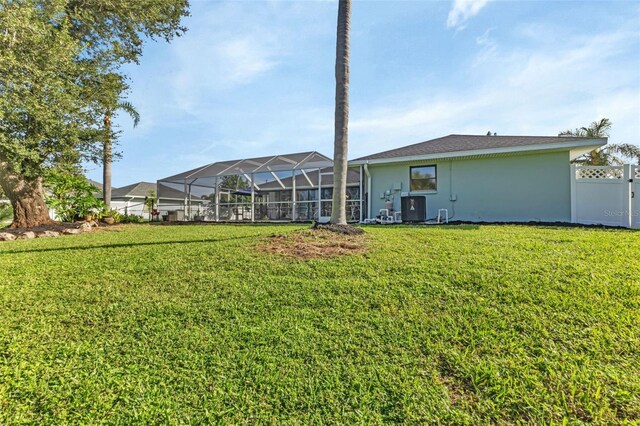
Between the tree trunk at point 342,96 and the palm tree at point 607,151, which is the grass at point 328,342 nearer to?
the tree trunk at point 342,96

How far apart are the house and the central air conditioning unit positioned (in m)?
0.04

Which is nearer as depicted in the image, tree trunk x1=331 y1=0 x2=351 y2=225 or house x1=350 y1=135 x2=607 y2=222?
tree trunk x1=331 y1=0 x2=351 y2=225

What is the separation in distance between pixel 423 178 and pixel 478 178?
75.4 inches

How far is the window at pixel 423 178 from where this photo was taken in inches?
476

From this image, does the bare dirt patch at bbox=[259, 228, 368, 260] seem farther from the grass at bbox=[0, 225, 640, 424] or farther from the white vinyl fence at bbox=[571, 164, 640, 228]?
the white vinyl fence at bbox=[571, 164, 640, 228]

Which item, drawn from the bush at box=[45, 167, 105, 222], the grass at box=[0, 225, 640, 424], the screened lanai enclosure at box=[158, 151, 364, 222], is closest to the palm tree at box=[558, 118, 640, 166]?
the screened lanai enclosure at box=[158, 151, 364, 222]

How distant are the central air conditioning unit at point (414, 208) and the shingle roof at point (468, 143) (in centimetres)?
169

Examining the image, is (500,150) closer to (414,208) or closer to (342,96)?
(414,208)

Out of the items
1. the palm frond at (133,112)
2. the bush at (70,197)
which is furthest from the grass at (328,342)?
the palm frond at (133,112)

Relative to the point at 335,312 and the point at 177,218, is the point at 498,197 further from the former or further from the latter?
the point at 177,218

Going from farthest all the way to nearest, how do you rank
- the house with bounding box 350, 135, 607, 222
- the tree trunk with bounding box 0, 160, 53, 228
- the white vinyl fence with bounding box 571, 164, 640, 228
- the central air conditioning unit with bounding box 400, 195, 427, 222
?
the central air conditioning unit with bounding box 400, 195, 427, 222 → the house with bounding box 350, 135, 607, 222 → the tree trunk with bounding box 0, 160, 53, 228 → the white vinyl fence with bounding box 571, 164, 640, 228

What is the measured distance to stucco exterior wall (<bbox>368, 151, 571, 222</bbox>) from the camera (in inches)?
396

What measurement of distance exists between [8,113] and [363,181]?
1135 cm

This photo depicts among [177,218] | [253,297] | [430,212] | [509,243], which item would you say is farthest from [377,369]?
[177,218]
